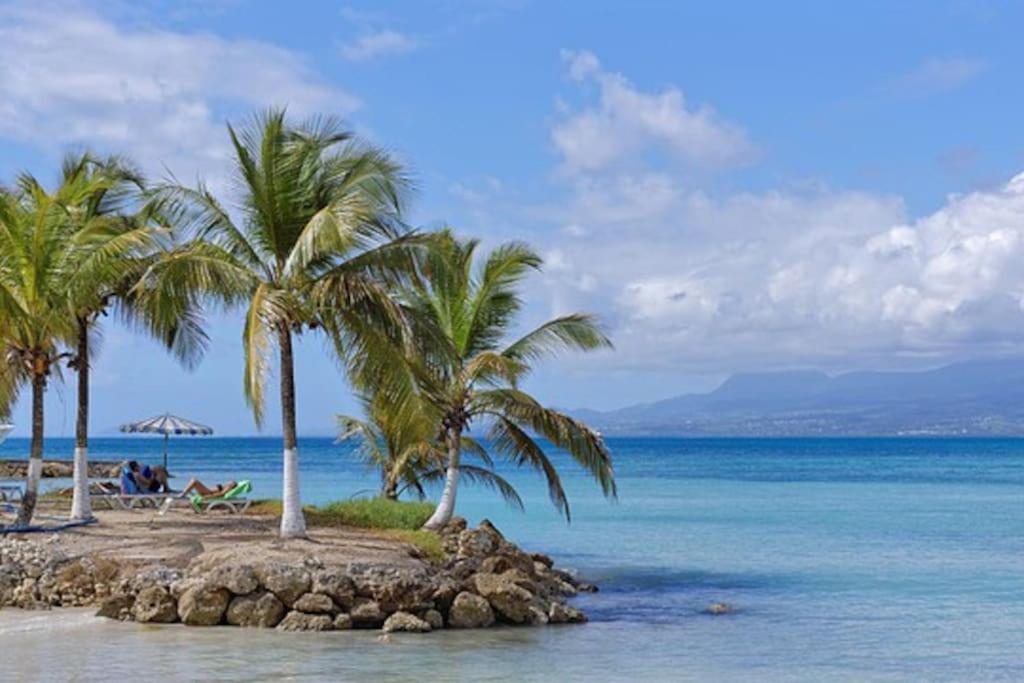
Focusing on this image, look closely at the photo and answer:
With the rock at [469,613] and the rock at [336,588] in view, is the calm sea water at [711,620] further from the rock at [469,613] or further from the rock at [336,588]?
the rock at [336,588]

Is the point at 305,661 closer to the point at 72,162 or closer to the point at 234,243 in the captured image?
the point at 234,243

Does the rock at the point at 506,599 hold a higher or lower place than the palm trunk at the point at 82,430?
lower

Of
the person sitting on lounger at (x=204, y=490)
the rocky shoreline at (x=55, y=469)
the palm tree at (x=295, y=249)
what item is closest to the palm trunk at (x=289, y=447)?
the palm tree at (x=295, y=249)

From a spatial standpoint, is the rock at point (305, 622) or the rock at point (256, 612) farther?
the rock at point (256, 612)

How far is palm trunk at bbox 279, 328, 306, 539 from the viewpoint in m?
20.8

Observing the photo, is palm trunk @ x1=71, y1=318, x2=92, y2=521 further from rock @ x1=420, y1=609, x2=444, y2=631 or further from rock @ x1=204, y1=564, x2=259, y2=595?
rock @ x1=420, y1=609, x2=444, y2=631

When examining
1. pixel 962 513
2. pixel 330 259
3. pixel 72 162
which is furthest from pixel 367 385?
pixel 962 513

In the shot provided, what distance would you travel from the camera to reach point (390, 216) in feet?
68.4

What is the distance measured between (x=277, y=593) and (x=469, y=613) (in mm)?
2704

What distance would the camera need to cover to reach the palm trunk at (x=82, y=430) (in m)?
23.5

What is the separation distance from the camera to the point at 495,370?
23688 millimetres

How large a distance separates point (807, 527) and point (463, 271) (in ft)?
60.7

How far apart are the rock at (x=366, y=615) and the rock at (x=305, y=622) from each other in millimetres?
343

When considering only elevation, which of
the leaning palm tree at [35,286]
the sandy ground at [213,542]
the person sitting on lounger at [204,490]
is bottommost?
the sandy ground at [213,542]
